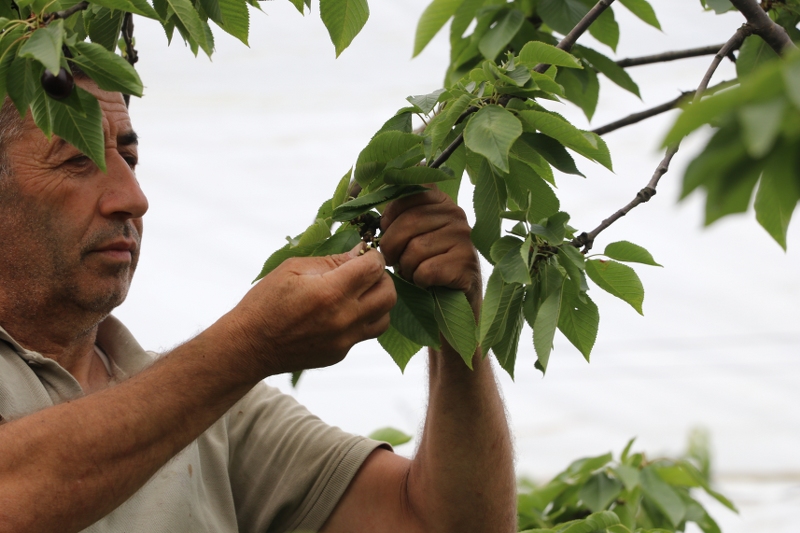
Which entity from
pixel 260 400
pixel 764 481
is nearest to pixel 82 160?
pixel 260 400

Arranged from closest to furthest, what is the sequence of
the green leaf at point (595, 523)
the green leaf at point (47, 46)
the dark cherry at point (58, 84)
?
the green leaf at point (47, 46) < the dark cherry at point (58, 84) < the green leaf at point (595, 523)

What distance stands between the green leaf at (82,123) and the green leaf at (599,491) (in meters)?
1.10

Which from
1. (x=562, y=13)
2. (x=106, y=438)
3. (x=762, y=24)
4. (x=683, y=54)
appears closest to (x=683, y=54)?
(x=683, y=54)

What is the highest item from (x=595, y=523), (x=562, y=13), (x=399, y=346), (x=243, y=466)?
(x=562, y=13)

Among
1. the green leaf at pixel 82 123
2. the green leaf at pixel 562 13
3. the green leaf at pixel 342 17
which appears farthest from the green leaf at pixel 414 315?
the green leaf at pixel 562 13

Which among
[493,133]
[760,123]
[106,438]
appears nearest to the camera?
[760,123]

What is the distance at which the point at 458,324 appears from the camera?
45.3 inches

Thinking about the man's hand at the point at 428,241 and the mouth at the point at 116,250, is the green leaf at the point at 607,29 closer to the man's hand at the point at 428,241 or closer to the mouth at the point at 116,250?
the man's hand at the point at 428,241

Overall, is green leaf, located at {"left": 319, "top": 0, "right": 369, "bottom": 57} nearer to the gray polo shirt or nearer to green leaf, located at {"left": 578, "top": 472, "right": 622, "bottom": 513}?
the gray polo shirt

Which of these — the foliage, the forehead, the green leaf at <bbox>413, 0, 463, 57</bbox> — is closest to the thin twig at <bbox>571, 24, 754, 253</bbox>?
the foliage

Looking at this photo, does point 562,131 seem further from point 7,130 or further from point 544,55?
point 7,130

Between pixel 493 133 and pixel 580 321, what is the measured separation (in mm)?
278

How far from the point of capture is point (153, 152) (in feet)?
16.4

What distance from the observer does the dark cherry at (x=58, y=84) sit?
91cm
